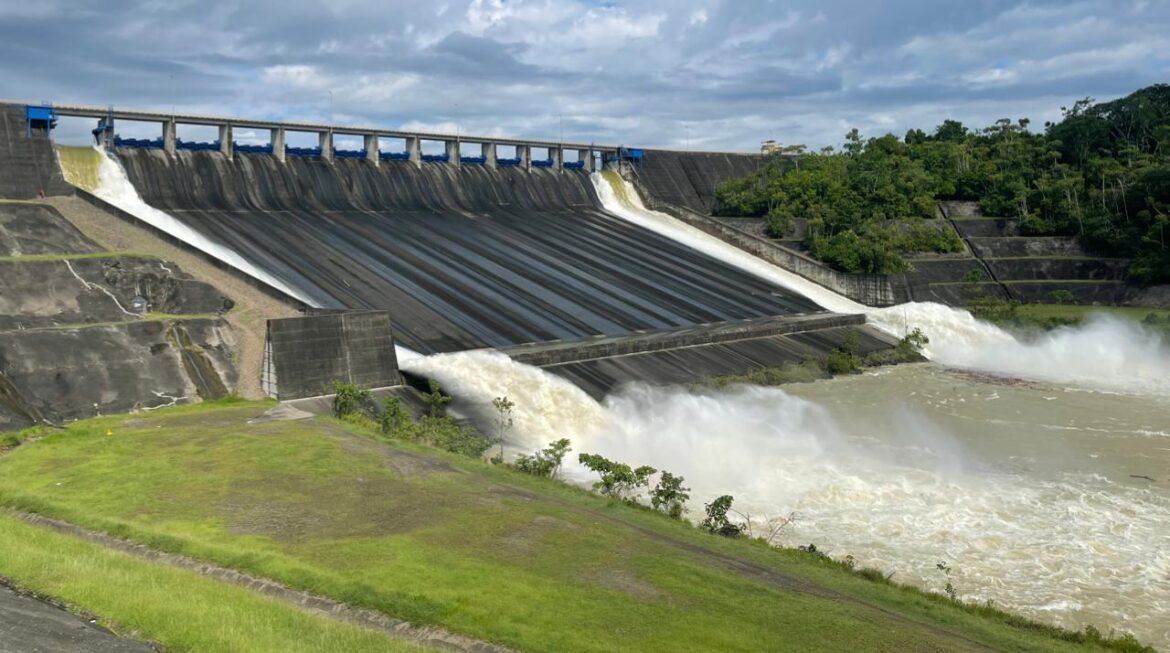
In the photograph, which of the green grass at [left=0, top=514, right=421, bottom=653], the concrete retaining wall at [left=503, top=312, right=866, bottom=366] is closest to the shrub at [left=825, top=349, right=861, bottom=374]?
the concrete retaining wall at [left=503, top=312, right=866, bottom=366]

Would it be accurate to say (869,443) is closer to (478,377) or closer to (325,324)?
(478,377)

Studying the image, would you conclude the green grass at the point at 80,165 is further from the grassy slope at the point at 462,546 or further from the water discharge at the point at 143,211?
the grassy slope at the point at 462,546

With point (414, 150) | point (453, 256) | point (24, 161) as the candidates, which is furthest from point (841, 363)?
point (24, 161)

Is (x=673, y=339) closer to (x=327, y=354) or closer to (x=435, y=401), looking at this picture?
(x=435, y=401)

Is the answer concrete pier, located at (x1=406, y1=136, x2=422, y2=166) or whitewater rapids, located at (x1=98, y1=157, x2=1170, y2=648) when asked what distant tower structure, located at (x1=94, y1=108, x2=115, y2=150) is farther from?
concrete pier, located at (x1=406, y1=136, x2=422, y2=166)

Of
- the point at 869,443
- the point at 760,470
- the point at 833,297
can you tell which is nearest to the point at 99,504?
the point at 760,470
